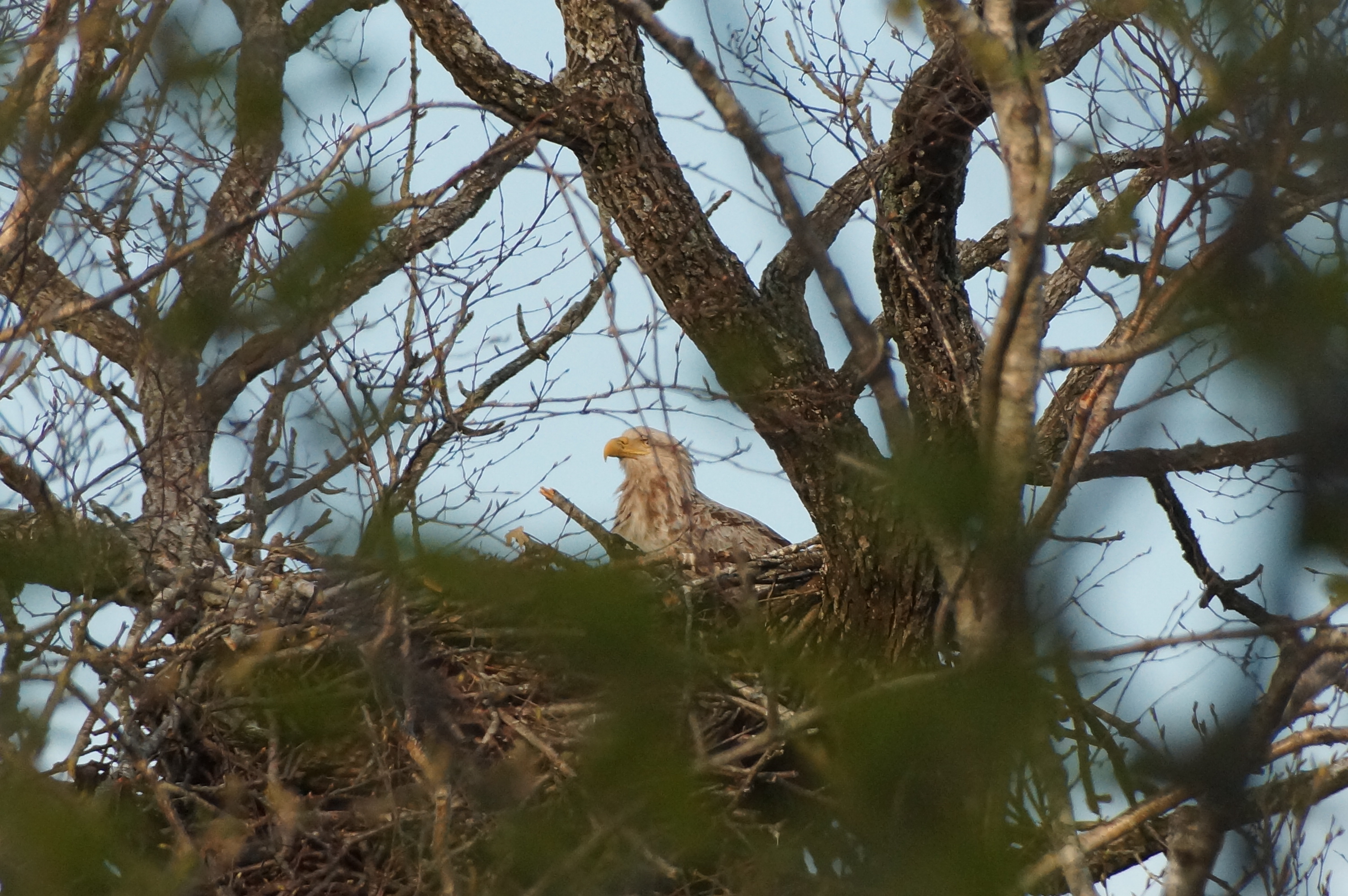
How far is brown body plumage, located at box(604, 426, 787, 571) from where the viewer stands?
7.24m

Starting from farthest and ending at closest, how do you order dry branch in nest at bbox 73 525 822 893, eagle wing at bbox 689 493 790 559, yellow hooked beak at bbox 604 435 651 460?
yellow hooked beak at bbox 604 435 651 460, eagle wing at bbox 689 493 790 559, dry branch in nest at bbox 73 525 822 893

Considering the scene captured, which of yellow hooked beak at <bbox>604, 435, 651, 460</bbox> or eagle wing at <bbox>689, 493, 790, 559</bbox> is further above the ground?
yellow hooked beak at <bbox>604, 435, 651, 460</bbox>

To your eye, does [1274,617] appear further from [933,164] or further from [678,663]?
[933,164]

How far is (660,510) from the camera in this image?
305 inches

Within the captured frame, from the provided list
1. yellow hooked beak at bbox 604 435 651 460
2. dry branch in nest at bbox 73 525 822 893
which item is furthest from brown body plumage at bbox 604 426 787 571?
dry branch in nest at bbox 73 525 822 893

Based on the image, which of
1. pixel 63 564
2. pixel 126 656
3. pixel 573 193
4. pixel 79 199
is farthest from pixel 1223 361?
pixel 79 199

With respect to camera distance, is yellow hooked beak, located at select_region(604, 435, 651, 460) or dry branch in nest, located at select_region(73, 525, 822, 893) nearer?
dry branch in nest, located at select_region(73, 525, 822, 893)

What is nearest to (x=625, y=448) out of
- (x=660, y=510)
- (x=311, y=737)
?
(x=660, y=510)

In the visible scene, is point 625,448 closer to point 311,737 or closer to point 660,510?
point 660,510

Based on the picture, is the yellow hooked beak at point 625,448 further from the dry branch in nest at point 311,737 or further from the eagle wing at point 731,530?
the dry branch in nest at point 311,737

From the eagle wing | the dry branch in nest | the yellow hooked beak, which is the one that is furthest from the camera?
the yellow hooked beak

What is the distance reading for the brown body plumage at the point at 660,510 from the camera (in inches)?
285

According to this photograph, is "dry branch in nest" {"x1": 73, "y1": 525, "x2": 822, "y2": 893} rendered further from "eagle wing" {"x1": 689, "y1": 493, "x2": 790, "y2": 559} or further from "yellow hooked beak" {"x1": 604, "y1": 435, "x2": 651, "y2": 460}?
"yellow hooked beak" {"x1": 604, "y1": 435, "x2": 651, "y2": 460}

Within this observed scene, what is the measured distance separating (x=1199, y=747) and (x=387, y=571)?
1.15 meters
